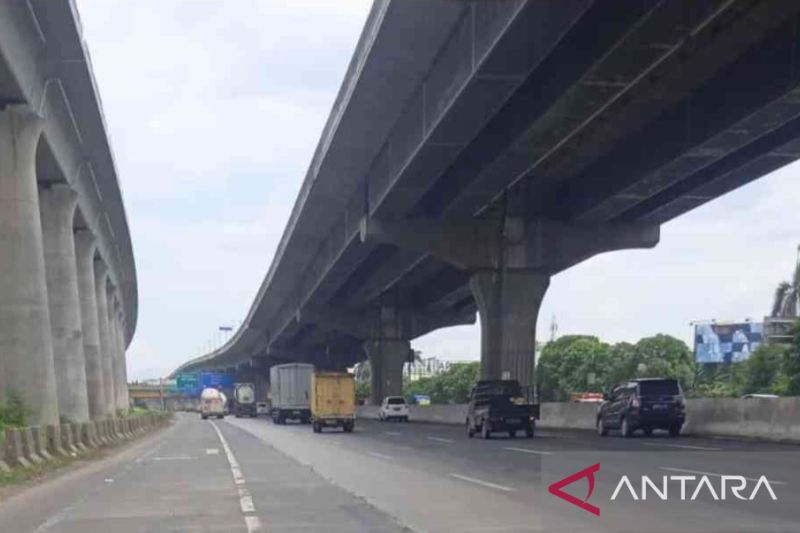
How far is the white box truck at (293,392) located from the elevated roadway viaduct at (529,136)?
8652mm

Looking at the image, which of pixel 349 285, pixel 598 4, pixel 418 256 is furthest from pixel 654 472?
pixel 349 285

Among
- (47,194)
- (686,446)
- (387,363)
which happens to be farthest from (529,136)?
(387,363)

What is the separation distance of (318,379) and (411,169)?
21663 mm

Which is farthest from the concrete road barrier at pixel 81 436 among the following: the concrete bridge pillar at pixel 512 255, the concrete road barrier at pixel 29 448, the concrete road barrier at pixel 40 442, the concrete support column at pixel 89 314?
the concrete bridge pillar at pixel 512 255

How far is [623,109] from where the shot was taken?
38500mm

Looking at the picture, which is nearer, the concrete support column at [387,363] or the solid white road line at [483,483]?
the solid white road line at [483,483]

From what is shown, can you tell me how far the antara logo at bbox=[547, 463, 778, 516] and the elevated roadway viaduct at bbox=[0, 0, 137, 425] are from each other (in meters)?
18.8

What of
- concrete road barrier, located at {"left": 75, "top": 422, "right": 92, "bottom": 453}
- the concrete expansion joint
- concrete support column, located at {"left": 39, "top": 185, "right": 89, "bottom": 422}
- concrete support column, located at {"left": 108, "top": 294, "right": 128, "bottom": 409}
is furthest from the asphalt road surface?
concrete support column, located at {"left": 108, "top": 294, "right": 128, "bottom": 409}

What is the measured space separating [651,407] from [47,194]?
948 inches

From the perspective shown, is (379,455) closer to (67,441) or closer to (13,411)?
(67,441)

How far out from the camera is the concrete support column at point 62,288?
46750mm

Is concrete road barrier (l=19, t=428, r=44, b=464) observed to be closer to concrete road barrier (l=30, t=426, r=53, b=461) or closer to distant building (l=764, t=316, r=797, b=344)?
concrete road barrier (l=30, t=426, r=53, b=461)

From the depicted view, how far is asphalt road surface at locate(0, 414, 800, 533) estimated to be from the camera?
606 inches

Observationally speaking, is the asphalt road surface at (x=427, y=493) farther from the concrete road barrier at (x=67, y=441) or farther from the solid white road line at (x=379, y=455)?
the concrete road barrier at (x=67, y=441)
